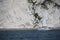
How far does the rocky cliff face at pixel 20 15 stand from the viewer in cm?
94

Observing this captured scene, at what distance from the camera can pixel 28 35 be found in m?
0.91

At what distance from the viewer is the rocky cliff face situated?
37.0 inches

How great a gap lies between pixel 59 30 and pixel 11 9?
424mm

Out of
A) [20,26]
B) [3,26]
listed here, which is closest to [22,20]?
[20,26]

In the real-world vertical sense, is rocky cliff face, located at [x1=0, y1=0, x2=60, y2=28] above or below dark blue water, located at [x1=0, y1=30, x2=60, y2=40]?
above

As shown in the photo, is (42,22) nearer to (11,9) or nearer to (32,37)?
(32,37)

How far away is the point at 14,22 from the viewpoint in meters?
0.95

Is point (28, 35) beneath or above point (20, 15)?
beneath

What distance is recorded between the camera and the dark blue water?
0.91 meters

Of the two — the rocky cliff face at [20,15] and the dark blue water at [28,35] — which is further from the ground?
the rocky cliff face at [20,15]

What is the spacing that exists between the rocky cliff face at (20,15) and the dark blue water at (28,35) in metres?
0.05

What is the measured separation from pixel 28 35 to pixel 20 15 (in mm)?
178

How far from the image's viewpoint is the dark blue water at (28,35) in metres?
0.91

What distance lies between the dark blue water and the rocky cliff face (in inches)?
2.1
